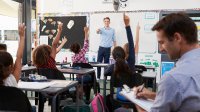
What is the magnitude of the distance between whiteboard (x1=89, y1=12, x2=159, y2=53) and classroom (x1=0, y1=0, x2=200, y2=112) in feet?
0.09

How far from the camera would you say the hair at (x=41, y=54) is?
3279 millimetres

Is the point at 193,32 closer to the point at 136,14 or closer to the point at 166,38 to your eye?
the point at 166,38

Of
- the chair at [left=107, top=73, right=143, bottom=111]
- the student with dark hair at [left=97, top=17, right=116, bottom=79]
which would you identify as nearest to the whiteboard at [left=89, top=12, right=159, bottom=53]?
the student with dark hair at [left=97, top=17, right=116, bottom=79]

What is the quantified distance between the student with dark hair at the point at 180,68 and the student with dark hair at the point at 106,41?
601 centimetres

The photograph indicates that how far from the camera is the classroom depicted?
1084 mm

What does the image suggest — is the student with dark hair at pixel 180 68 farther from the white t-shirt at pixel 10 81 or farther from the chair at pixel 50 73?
the chair at pixel 50 73

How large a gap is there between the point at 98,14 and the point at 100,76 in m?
1.75

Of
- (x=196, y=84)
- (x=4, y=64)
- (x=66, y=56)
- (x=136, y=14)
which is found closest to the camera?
(x=196, y=84)

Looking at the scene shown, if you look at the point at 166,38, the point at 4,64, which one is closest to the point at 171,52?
the point at 166,38

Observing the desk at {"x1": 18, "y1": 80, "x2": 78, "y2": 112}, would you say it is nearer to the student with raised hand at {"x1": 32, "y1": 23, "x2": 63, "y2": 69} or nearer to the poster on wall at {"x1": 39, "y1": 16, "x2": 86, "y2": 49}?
the student with raised hand at {"x1": 32, "y1": 23, "x2": 63, "y2": 69}

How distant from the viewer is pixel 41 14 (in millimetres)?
7992

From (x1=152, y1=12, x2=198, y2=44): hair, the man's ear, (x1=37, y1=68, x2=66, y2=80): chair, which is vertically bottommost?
(x1=37, y1=68, x2=66, y2=80): chair

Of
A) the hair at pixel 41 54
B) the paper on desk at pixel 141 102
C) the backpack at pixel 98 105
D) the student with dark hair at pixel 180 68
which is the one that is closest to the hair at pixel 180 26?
the student with dark hair at pixel 180 68

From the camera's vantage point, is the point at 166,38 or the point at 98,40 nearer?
the point at 166,38
